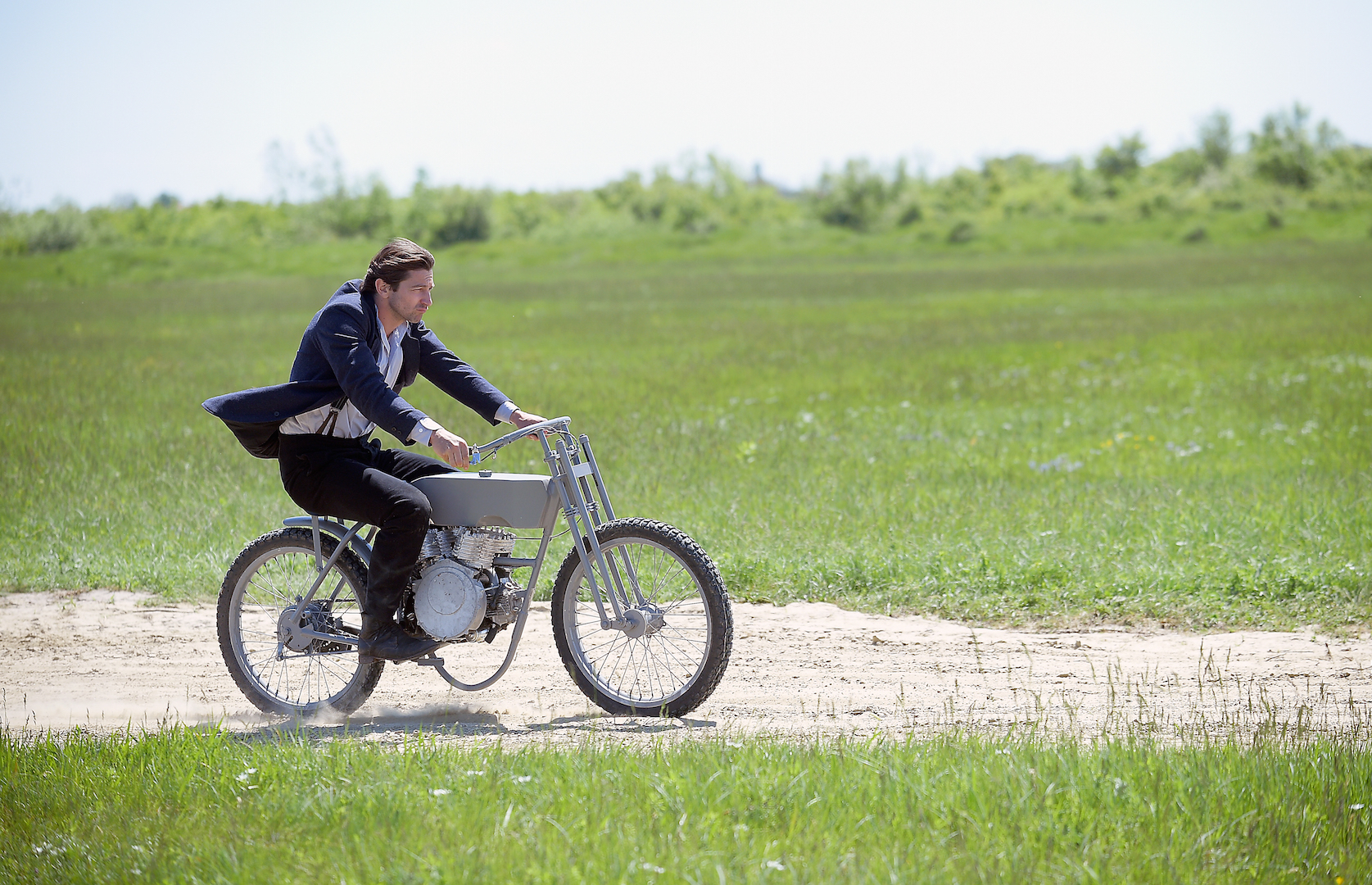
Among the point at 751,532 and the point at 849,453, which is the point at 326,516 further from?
the point at 849,453

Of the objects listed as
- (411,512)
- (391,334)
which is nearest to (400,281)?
(391,334)

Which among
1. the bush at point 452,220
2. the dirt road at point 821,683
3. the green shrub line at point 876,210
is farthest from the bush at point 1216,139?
the dirt road at point 821,683

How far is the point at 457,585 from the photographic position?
216 inches

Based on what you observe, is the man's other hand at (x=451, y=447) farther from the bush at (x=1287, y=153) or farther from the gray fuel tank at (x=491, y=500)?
the bush at (x=1287, y=153)

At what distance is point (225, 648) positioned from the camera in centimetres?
593

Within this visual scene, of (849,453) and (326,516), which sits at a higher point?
(326,516)

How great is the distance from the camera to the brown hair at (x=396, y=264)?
540 centimetres

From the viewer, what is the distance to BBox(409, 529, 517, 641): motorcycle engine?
5.48 m

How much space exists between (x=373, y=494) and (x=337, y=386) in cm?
52

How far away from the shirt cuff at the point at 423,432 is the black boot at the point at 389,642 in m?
0.94

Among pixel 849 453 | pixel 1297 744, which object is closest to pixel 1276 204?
pixel 849 453

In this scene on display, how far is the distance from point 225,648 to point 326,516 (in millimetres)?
834

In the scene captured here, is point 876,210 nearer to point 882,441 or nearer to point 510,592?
point 882,441

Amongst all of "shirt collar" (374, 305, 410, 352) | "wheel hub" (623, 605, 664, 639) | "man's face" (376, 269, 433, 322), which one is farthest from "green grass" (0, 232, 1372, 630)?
"man's face" (376, 269, 433, 322)
